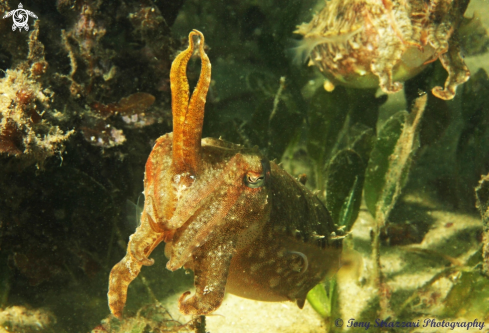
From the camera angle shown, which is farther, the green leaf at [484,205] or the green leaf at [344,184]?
the green leaf at [344,184]

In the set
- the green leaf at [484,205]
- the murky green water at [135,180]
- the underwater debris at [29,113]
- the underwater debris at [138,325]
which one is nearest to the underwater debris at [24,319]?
the murky green water at [135,180]

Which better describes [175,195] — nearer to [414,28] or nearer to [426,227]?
[414,28]

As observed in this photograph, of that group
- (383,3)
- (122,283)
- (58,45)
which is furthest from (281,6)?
(122,283)

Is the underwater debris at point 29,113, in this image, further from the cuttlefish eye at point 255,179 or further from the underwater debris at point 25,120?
the cuttlefish eye at point 255,179

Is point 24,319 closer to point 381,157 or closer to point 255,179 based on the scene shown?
point 255,179

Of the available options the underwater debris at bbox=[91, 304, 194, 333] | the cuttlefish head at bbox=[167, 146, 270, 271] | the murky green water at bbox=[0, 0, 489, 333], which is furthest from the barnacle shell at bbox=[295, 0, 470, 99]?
the underwater debris at bbox=[91, 304, 194, 333]

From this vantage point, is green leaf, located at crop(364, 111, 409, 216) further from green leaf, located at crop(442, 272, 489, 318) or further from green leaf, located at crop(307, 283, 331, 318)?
green leaf, located at crop(307, 283, 331, 318)
